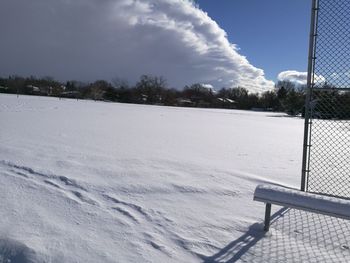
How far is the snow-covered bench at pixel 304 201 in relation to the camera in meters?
3.24

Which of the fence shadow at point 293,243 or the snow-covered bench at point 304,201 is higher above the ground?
the snow-covered bench at point 304,201

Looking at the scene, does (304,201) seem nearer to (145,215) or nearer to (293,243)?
(293,243)

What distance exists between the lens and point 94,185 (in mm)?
4727

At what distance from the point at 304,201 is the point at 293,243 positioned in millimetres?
485

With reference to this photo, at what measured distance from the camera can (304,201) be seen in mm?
3408

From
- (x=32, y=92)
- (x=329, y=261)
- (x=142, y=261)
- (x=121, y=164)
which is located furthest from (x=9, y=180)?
(x=32, y=92)

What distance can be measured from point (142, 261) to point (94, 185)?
2.11m

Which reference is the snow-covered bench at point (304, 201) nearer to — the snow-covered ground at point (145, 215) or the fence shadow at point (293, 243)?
the fence shadow at point (293, 243)

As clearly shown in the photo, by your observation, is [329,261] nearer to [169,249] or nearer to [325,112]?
[169,249]

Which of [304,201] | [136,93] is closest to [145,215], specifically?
[304,201]

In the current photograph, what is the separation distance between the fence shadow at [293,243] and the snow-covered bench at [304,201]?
236 millimetres

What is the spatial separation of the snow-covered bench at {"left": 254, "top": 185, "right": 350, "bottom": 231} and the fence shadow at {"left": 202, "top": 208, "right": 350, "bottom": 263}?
0.24 metres

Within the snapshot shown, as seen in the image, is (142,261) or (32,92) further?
(32,92)

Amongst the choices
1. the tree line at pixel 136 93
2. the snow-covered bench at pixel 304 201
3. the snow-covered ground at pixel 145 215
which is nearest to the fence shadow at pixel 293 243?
the snow-covered ground at pixel 145 215
